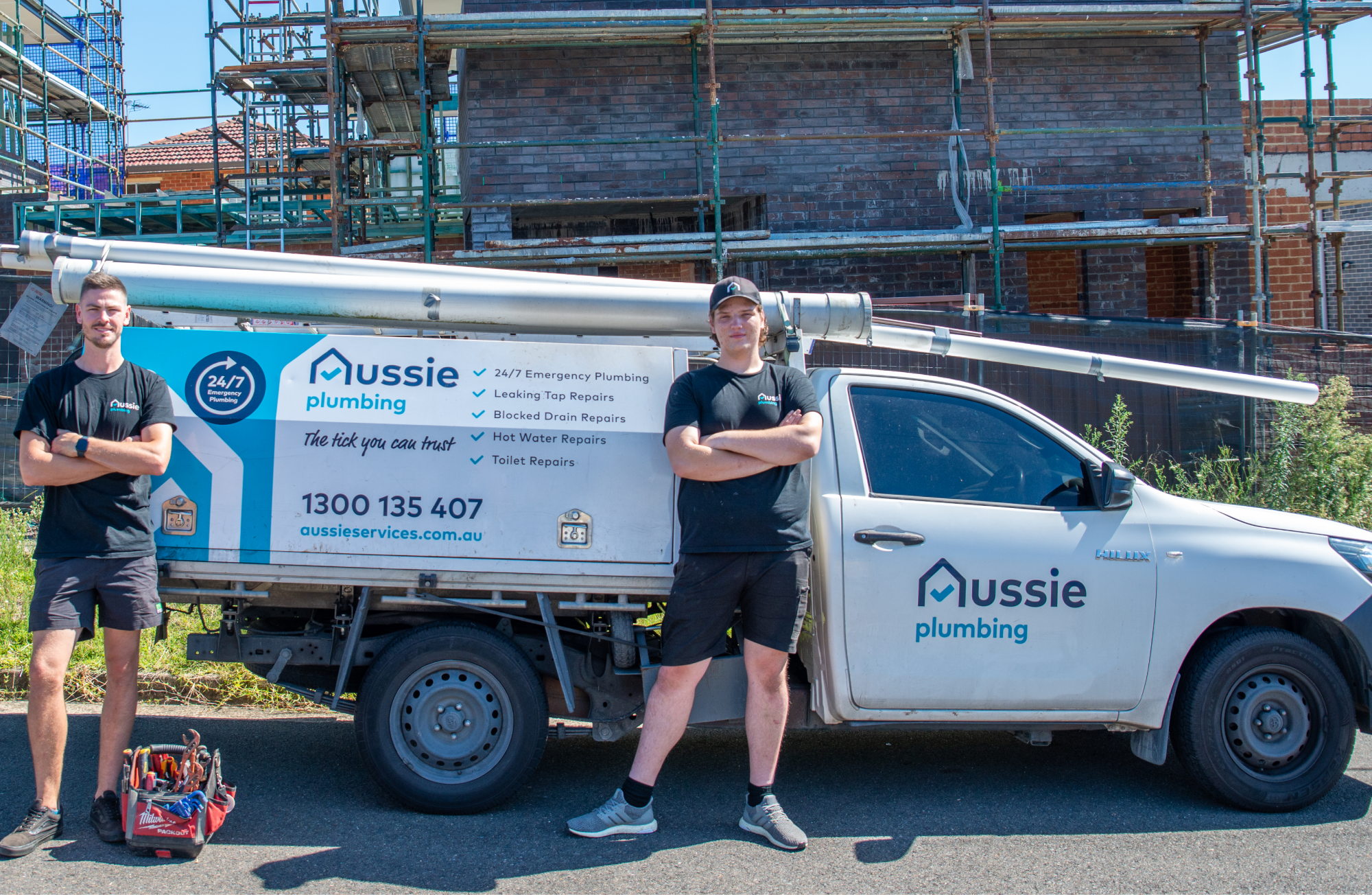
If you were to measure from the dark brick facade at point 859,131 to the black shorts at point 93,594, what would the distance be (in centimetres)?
799

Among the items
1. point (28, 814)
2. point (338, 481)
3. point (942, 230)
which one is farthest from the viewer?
point (942, 230)

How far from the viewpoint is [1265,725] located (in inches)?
176

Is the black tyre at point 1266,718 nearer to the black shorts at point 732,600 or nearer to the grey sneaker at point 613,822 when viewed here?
the black shorts at point 732,600

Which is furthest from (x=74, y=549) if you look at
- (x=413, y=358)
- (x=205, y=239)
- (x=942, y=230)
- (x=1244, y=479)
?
(x=205, y=239)

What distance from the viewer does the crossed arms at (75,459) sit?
387 cm

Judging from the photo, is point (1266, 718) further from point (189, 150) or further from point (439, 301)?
point (189, 150)

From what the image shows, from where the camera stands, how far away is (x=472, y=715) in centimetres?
436

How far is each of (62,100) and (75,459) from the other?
17.6 meters

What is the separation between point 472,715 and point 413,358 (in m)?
1.48

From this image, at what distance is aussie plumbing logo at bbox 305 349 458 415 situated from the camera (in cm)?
431

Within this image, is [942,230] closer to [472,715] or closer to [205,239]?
[472,715]

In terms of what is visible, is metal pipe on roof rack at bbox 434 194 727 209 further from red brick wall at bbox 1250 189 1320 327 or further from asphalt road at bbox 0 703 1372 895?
red brick wall at bbox 1250 189 1320 327

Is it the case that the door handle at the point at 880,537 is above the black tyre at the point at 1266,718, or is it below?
above

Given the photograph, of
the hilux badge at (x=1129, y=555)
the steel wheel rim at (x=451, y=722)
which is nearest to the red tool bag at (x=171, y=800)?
the steel wheel rim at (x=451, y=722)
